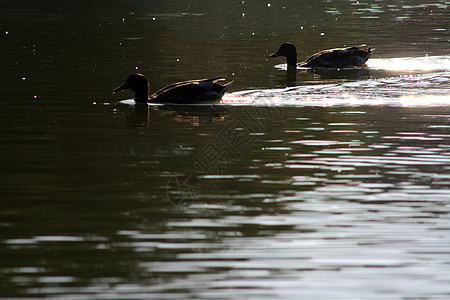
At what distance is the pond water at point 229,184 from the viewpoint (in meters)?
7.74

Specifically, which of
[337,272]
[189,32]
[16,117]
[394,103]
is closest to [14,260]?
[337,272]

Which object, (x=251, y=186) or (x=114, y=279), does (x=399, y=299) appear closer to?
(x=114, y=279)

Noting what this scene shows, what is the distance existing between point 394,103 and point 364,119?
7.44ft

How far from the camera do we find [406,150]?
527 inches

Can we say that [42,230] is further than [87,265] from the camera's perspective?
Answer: Yes

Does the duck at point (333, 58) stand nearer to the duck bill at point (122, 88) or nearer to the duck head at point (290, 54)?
the duck head at point (290, 54)

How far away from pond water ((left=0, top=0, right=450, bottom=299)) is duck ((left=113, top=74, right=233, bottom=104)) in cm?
36

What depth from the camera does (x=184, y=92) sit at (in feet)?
60.9

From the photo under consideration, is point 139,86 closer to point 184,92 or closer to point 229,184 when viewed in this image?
point 184,92

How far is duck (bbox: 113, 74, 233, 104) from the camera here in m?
18.6

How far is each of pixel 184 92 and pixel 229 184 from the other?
300 inches

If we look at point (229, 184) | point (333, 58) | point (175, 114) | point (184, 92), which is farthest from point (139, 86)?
point (333, 58)

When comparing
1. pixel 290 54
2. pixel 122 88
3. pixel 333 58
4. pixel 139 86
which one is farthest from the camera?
pixel 290 54

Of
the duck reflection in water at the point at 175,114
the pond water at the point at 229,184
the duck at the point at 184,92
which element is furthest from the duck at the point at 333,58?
the duck reflection in water at the point at 175,114
